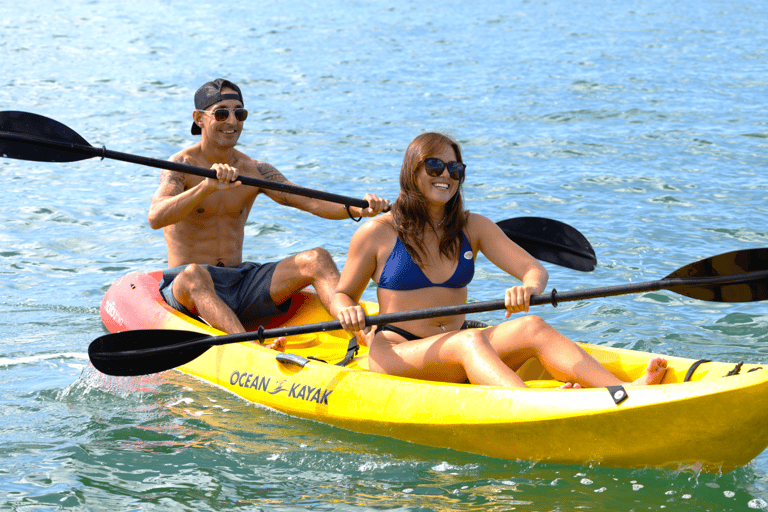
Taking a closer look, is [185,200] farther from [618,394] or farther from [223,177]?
[618,394]

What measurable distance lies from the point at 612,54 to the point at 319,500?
50.1 feet

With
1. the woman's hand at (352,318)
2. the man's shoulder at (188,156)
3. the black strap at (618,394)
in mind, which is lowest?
the black strap at (618,394)

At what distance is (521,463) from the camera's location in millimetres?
4043

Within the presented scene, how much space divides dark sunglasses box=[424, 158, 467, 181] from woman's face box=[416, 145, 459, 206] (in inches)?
0.7

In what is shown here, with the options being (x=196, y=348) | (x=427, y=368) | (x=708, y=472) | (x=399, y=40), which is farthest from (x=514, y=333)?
(x=399, y=40)

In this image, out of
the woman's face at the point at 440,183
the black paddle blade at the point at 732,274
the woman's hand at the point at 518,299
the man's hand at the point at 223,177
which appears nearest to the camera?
the black paddle blade at the point at 732,274

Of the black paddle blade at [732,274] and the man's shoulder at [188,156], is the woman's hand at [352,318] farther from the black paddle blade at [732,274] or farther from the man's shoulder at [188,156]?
the man's shoulder at [188,156]

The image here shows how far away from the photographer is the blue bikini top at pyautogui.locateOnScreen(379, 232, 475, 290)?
4.23 m

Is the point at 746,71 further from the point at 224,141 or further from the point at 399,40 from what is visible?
the point at 224,141

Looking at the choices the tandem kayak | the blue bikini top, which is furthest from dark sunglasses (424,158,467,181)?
the tandem kayak

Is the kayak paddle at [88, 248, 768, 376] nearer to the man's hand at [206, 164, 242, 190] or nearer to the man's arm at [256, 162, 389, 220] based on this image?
the man's hand at [206, 164, 242, 190]

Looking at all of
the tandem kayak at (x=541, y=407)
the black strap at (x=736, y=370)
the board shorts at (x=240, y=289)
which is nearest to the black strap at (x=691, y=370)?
the tandem kayak at (x=541, y=407)

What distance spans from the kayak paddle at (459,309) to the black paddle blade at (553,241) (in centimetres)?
103

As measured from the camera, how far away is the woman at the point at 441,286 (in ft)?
13.4
